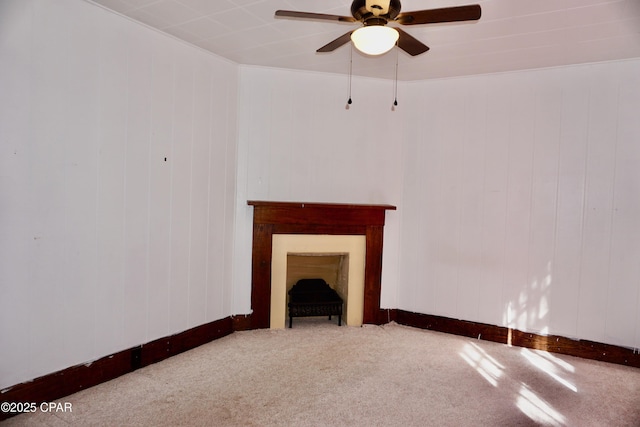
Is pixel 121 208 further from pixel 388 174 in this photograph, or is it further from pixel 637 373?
pixel 637 373

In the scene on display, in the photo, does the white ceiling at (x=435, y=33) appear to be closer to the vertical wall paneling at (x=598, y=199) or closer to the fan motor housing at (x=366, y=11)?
the vertical wall paneling at (x=598, y=199)

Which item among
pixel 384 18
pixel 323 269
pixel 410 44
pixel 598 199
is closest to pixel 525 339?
pixel 598 199

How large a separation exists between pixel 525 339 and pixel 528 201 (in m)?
1.32

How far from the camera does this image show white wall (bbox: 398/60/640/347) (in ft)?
11.0

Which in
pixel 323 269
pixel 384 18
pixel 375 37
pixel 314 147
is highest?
pixel 384 18

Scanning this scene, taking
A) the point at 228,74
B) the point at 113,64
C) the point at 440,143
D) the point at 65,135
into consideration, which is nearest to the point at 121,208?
the point at 65,135

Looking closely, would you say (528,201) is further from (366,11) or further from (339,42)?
(366,11)

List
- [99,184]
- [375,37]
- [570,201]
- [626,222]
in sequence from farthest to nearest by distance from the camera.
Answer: [570,201] → [626,222] → [99,184] → [375,37]

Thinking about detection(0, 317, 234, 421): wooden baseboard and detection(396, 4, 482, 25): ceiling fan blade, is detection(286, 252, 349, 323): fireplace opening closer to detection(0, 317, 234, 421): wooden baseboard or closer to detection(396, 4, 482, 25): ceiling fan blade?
detection(0, 317, 234, 421): wooden baseboard

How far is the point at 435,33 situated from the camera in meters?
2.92

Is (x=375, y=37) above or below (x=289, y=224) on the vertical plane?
above

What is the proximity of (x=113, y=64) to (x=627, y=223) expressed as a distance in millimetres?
4310

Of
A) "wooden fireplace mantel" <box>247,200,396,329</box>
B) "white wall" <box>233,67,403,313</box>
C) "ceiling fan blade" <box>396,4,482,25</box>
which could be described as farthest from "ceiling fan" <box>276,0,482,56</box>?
"wooden fireplace mantel" <box>247,200,396,329</box>

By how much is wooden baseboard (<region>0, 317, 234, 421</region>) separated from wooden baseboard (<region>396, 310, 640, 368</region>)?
2137mm
